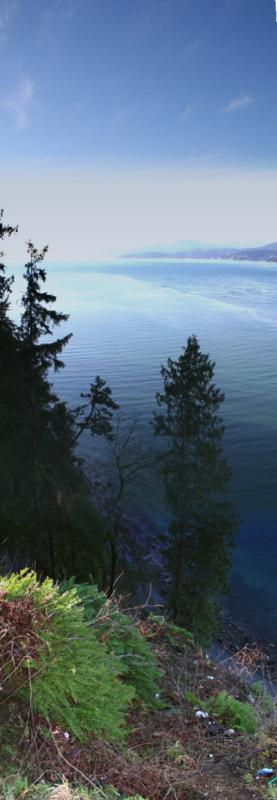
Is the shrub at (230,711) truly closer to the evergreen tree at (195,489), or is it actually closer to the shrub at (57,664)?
the shrub at (57,664)

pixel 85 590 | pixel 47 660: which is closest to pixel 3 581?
pixel 47 660

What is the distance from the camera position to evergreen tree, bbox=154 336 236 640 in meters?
25.3

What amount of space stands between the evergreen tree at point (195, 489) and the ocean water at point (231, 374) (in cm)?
806

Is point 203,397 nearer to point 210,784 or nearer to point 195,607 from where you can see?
point 195,607

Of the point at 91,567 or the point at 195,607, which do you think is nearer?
the point at 91,567

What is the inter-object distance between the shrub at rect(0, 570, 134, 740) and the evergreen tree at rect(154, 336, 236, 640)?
2224 centimetres

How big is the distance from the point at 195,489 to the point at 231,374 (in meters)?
48.2

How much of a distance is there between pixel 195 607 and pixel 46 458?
32.3ft

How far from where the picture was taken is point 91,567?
66.8ft

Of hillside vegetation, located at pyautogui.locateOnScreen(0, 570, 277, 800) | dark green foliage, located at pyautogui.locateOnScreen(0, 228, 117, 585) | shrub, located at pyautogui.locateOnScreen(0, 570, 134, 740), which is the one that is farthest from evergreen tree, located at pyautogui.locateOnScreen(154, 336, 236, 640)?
shrub, located at pyautogui.locateOnScreen(0, 570, 134, 740)

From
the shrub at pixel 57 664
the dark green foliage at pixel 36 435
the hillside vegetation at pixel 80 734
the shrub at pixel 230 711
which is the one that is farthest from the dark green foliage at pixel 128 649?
the dark green foliage at pixel 36 435

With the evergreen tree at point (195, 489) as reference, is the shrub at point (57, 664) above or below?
above

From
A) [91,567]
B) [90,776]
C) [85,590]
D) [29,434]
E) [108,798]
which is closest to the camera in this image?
[108,798]

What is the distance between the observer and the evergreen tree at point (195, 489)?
25.3 m
